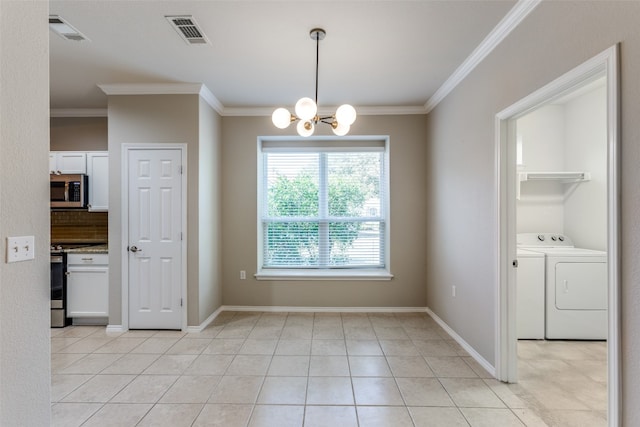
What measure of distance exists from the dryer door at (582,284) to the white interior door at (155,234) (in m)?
4.06

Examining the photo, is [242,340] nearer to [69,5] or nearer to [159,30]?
[159,30]

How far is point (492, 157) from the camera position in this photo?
102 inches

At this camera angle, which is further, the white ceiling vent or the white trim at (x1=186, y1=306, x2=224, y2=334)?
the white trim at (x1=186, y1=306, x2=224, y2=334)

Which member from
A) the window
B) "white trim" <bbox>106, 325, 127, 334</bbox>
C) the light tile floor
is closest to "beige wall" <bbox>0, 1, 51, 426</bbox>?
the light tile floor

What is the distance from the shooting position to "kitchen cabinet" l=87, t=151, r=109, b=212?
155 inches

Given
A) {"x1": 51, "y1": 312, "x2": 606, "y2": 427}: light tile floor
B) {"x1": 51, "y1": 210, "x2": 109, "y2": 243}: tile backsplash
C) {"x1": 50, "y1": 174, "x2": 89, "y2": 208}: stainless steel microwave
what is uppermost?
{"x1": 50, "y1": 174, "x2": 89, "y2": 208}: stainless steel microwave

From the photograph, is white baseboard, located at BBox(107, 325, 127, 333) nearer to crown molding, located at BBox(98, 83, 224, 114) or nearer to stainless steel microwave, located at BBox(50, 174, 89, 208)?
stainless steel microwave, located at BBox(50, 174, 89, 208)

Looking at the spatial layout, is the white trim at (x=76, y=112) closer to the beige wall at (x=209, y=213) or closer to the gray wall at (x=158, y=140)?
the gray wall at (x=158, y=140)

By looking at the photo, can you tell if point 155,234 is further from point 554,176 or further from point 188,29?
point 554,176

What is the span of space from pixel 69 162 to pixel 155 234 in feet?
5.25

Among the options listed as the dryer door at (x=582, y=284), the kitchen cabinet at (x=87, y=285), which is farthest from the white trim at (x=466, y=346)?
the kitchen cabinet at (x=87, y=285)

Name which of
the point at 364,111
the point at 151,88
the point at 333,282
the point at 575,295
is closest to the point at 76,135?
the point at 151,88

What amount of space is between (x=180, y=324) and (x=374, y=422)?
2.48 m

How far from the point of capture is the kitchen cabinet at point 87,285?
12.1 ft
